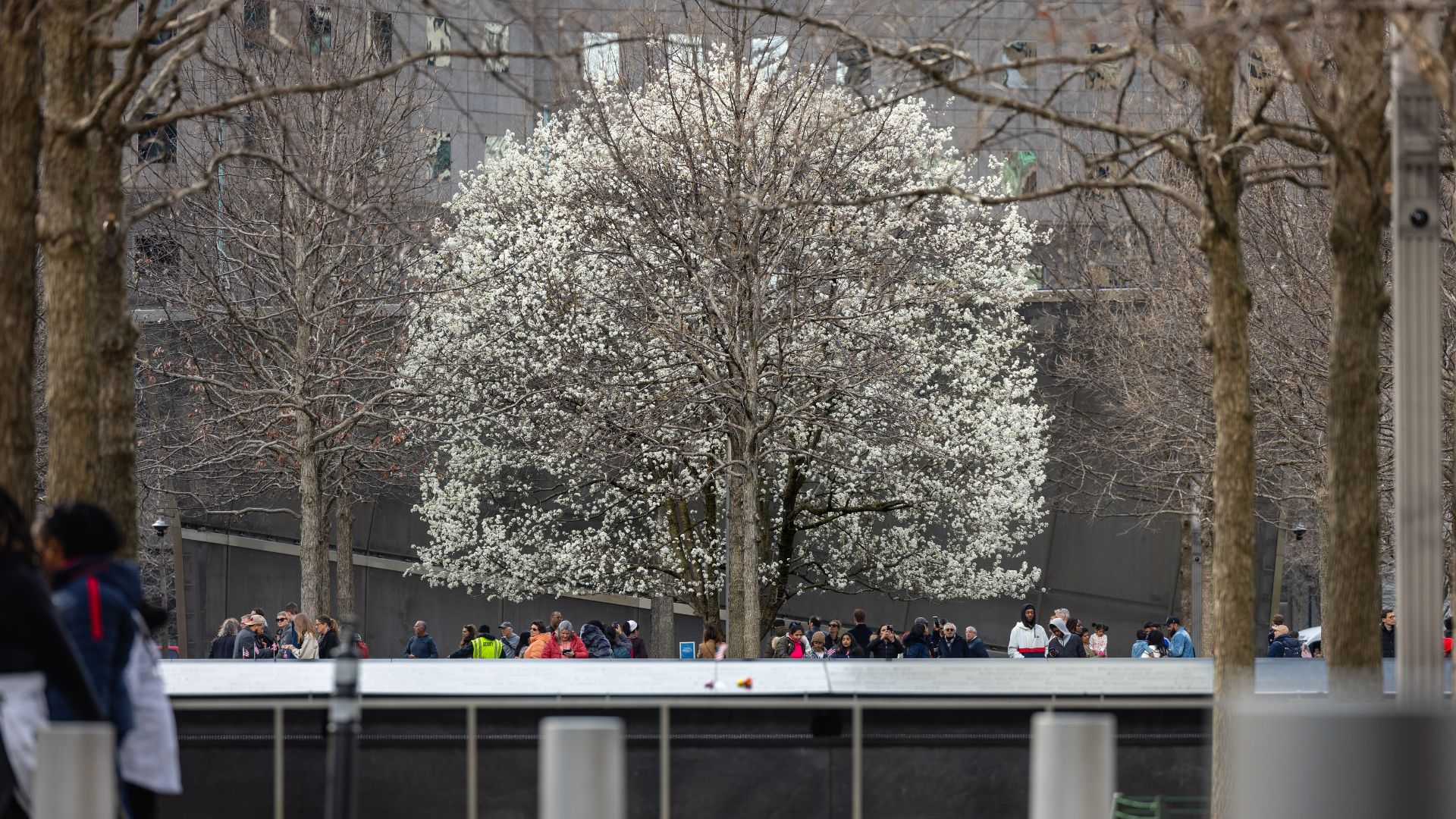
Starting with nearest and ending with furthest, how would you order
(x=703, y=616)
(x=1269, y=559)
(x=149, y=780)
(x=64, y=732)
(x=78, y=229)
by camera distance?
(x=64, y=732), (x=149, y=780), (x=78, y=229), (x=703, y=616), (x=1269, y=559)

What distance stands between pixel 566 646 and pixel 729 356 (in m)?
5.09

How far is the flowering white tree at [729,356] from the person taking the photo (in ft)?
79.6

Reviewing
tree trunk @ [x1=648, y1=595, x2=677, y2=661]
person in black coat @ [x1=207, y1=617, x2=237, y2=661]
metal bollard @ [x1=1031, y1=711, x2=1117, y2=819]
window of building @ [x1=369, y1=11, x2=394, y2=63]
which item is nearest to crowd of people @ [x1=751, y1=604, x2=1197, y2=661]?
tree trunk @ [x1=648, y1=595, x2=677, y2=661]

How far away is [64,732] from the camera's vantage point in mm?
6047

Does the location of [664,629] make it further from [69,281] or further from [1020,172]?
[69,281]

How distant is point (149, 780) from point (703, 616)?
2104 centimetres

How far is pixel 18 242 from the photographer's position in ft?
30.6

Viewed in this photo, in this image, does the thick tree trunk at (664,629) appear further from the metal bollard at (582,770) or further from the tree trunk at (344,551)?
the metal bollard at (582,770)

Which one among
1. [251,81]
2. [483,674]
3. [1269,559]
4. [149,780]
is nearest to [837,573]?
[1269,559]

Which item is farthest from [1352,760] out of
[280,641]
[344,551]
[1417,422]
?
[344,551]

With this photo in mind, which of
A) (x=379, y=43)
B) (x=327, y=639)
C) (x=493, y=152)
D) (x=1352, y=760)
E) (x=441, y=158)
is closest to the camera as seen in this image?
(x=1352, y=760)

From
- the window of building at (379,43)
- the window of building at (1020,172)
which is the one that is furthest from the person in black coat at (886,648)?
the window of building at (1020,172)

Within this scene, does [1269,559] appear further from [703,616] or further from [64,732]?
[64,732]

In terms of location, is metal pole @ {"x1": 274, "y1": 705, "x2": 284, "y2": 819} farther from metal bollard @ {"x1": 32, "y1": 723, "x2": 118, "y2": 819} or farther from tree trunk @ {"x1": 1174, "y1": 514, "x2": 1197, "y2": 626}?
tree trunk @ {"x1": 1174, "y1": 514, "x2": 1197, "y2": 626}
